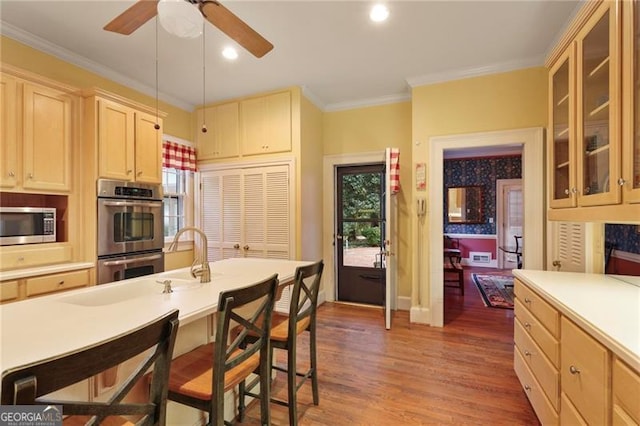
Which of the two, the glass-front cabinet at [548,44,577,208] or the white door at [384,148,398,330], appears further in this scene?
the white door at [384,148,398,330]

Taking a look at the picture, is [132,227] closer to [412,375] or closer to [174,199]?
[174,199]

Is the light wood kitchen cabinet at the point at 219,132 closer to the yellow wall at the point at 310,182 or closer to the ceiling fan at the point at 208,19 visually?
the yellow wall at the point at 310,182

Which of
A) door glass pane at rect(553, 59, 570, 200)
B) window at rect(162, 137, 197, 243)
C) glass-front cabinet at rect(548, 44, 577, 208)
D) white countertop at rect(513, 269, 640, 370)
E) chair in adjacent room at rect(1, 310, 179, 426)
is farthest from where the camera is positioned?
window at rect(162, 137, 197, 243)

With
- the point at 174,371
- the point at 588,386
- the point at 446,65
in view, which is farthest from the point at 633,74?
the point at 174,371

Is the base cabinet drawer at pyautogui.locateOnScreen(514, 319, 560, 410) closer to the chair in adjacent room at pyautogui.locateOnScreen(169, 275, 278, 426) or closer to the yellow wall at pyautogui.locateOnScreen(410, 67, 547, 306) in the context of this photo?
the yellow wall at pyautogui.locateOnScreen(410, 67, 547, 306)

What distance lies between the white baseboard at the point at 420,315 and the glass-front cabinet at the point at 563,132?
182cm

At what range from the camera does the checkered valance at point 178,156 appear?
3.86 meters

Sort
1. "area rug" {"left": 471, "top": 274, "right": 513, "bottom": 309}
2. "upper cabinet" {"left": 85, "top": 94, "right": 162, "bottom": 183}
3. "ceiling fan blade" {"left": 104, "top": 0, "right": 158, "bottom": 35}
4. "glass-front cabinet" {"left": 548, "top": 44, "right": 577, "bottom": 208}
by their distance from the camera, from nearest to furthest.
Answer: "ceiling fan blade" {"left": 104, "top": 0, "right": 158, "bottom": 35} < "glass-front cabinet" {"left": 548, "top": 44, "right": 577, "bottom": 208} < "upper cabinet" {"left": 85, "top": 94, "right": 162, "bottom": 183} < "area rug" {"left": 471, "top": 274, "right": 513, "bottom": 309}

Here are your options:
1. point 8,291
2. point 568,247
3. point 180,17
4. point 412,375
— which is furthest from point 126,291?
point 568,247

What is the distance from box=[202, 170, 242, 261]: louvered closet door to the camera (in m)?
A: 3.99

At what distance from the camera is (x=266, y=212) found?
12.5 feet

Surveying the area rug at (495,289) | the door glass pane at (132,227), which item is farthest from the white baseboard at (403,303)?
the door glass pane at (132,227)

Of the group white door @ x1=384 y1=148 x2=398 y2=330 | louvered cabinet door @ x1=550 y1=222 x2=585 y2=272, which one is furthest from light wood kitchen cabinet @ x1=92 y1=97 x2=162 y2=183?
louvered cabinet door @ x1=550 y1=222 x2=585 y2=272

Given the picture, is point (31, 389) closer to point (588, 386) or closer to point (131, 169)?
point (588, 386)
